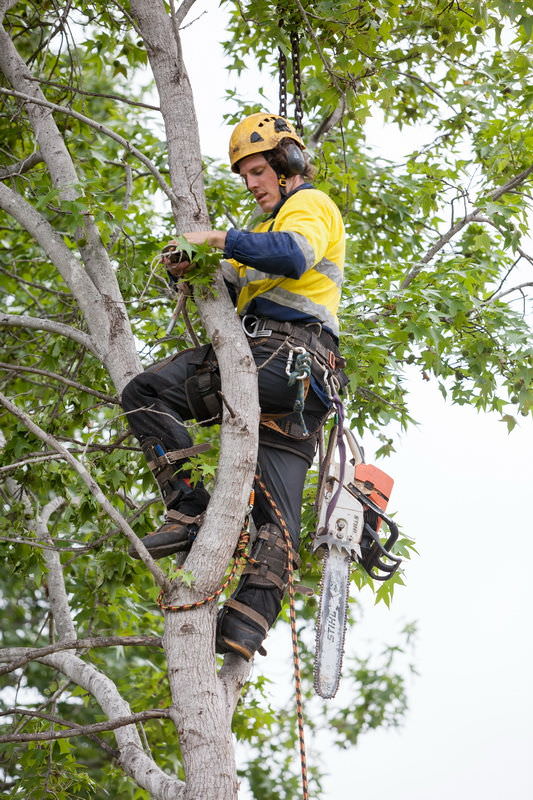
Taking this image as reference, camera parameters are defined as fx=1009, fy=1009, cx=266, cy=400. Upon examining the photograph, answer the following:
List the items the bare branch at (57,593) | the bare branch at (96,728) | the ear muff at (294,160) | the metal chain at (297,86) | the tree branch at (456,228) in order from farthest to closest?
1. the tree branch at (456,228)
2. the bare branch at (57,593)
3. the metal chain at (297,86)
4. the ear muff at (294,160)
5. the bare branch at (96,728)

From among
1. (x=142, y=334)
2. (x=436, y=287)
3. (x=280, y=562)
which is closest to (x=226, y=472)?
(x=280, y=562)

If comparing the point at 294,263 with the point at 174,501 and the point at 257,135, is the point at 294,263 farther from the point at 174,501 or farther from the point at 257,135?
the point at 174,501

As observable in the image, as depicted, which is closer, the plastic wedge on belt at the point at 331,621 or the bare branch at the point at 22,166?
the plastic wedge on belt at the point at 331,621

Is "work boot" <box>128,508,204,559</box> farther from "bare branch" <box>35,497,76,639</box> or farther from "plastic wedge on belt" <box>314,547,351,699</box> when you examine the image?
"bare branch" <box>35,497,76,639</box>

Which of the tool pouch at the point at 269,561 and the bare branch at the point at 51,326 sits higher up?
the bare branch at the point at 51,326

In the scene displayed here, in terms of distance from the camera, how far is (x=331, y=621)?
3.59 meters

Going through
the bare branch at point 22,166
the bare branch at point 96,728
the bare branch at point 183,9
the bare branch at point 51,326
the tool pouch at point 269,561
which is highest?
the bare branch at point 183,9

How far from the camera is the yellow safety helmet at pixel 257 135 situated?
3.83 meters

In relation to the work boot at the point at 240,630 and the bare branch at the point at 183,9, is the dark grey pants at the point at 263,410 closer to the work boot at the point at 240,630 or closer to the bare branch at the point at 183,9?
the work boot at the point at 240,630

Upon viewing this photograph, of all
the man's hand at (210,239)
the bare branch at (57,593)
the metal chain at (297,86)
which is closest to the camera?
the man's hand at (210,239)

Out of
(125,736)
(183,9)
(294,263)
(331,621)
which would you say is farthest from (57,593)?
(183,9)

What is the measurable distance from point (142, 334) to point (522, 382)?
2.31 meters

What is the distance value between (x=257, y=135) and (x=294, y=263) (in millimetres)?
773

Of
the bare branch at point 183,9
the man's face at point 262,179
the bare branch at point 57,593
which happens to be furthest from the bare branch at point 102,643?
the bare branch at point 183,9
